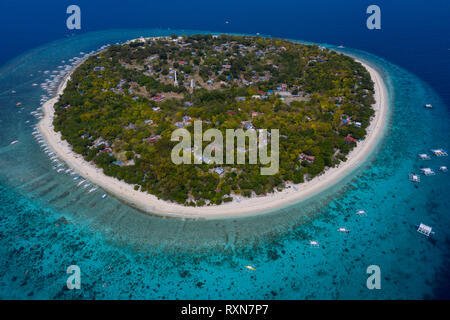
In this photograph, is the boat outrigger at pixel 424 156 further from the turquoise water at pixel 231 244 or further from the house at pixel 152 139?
the house at pixel 152 139

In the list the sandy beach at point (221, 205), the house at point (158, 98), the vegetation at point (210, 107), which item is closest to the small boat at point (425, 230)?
the sandy beach at point (221, 205)

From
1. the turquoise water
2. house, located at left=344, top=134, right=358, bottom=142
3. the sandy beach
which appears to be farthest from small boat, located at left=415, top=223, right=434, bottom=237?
house, located at left=344, top=134, right=358, bottom=142

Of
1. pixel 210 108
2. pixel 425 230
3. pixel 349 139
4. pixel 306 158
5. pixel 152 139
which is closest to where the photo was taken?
pixel 425 230

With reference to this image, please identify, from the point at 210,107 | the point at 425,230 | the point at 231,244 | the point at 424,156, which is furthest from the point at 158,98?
the point at 425,230

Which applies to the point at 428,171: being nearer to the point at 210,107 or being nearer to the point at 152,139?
the point at 210,107

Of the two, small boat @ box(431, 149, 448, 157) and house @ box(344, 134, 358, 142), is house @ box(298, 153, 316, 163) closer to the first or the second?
house @ box(344, 134, 358, 142)
